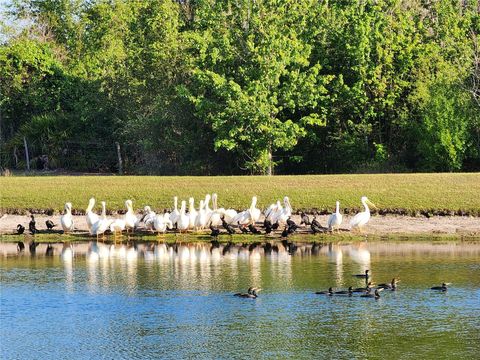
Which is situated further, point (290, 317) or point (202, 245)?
point (202, 245)

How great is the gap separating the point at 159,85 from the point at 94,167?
6.61m

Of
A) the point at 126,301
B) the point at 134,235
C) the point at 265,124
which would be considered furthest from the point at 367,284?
the point at 265,124

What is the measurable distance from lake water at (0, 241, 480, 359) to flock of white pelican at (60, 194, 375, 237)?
2.04 metres

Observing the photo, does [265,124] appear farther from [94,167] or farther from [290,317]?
[290,317]

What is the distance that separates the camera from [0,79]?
59344mm

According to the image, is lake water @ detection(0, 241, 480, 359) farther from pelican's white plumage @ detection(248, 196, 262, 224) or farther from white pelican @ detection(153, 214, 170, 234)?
pelican's white plumage @ detection(248, 196, 262, 224)

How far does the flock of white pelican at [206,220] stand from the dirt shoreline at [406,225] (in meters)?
0.51

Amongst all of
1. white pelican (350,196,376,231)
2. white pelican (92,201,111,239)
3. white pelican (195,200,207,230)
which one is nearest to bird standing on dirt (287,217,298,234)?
white pelican (350,196,376,231)

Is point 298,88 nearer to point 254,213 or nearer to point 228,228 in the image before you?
point 254,213

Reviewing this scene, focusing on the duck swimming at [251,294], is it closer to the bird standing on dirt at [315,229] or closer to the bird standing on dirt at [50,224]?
the bird standing on dirt at [315,229]

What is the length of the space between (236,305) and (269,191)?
15.6 m

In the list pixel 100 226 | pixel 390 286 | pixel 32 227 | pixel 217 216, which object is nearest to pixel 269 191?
pixel 217 216

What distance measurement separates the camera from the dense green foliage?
150 feet

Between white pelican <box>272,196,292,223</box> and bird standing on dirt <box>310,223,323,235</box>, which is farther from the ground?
white pelican <box>272,196,292,223</box>
